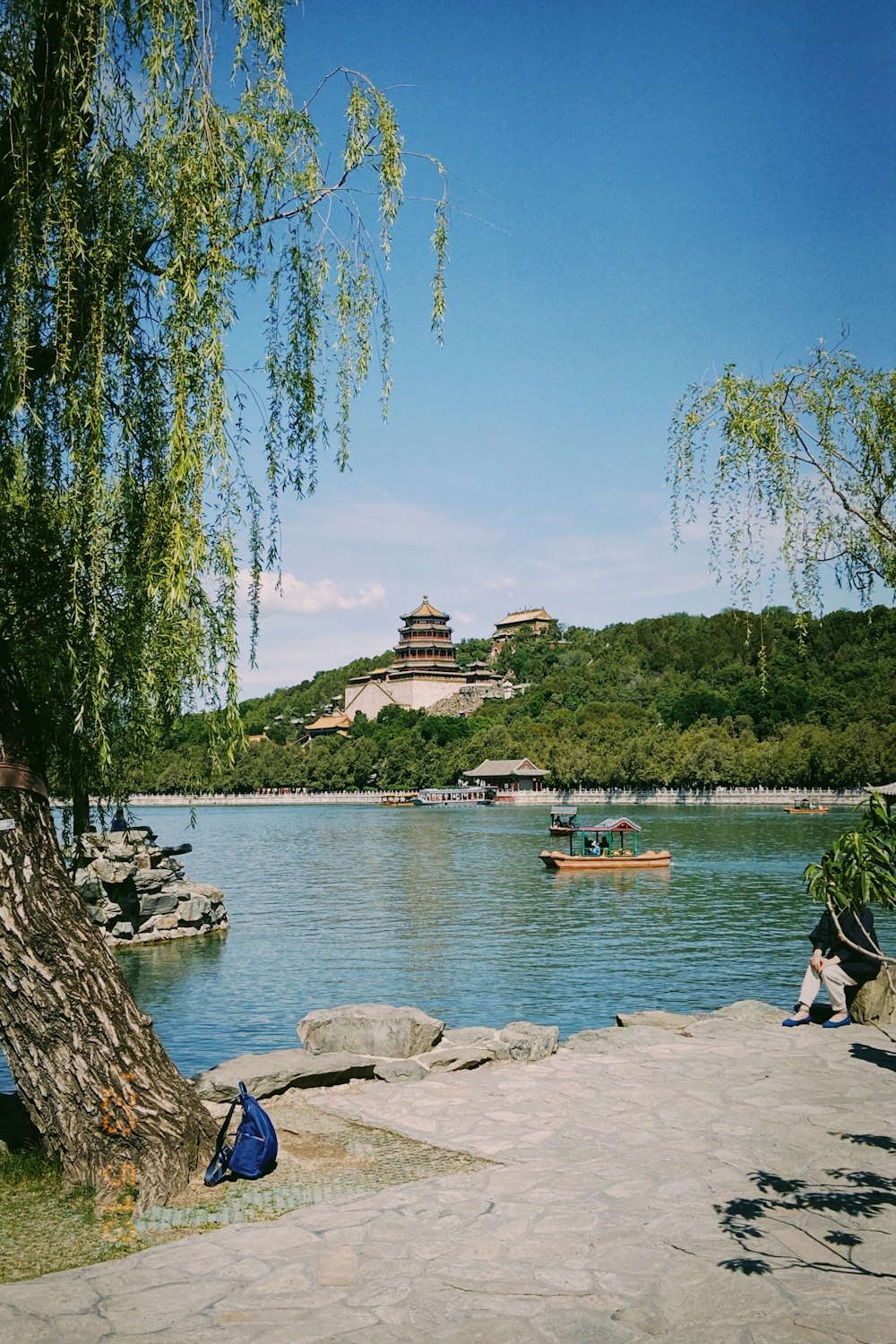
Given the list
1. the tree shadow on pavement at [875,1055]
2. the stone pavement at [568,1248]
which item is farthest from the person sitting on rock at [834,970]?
the stone pavement at [568,1248]

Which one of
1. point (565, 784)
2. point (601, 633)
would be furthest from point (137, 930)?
point (601, 633)

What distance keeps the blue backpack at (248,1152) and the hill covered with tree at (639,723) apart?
4249cm

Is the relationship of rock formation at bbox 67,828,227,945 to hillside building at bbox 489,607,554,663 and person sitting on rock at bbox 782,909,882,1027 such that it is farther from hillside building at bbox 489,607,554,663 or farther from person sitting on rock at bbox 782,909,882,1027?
hillside building at bbox 489,607,554,663

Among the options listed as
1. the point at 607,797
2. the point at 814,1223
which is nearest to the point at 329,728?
the point at 607,797

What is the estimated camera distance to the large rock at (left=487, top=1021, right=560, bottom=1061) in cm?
679

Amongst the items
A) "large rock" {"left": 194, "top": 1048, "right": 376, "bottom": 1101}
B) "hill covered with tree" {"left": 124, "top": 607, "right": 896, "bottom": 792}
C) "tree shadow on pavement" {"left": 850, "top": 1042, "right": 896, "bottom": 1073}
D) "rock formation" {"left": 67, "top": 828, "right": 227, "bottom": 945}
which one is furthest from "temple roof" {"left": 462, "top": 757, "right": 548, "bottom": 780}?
"large rock" {"left": 194, "top": 1048, "right": 376, "bottom": 1101}

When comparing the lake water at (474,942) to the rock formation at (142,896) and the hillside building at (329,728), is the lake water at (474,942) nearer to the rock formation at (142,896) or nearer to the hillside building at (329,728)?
the rock formation at (142,896)

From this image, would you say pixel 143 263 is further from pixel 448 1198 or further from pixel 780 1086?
pixel 780 1086

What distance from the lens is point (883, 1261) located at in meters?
3.61

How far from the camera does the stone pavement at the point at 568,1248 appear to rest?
321cm

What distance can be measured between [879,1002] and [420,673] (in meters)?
95.9

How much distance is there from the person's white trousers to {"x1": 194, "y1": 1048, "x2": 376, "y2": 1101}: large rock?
3.23 meters

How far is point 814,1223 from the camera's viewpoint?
3951 mm

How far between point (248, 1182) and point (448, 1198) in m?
0.92
